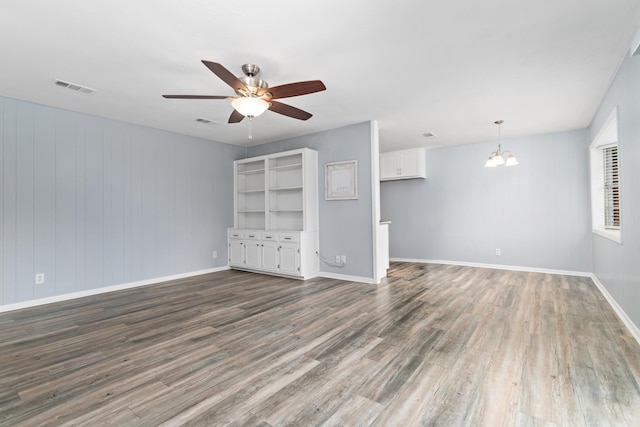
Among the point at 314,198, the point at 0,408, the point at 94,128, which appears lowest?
the point at 0,408

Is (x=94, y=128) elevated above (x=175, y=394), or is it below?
above

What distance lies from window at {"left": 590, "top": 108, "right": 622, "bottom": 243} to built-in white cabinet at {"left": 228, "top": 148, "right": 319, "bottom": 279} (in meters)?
4.06

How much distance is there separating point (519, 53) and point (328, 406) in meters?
3.20

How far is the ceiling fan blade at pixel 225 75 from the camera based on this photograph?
217 centimetres

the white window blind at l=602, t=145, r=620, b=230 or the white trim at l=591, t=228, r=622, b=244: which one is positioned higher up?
the white window blind at l=602, t=145, r=620, b=230

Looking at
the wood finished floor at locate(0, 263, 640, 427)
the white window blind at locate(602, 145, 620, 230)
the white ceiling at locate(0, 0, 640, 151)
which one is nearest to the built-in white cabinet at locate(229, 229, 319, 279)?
the wood finished floor at locate(0, 263, 640, 427)

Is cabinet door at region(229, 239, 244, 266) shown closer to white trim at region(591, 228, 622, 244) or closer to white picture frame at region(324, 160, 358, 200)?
white picture frame at region(324, 160, 358, 200)

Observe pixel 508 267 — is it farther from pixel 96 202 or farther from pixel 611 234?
pixel 96 202

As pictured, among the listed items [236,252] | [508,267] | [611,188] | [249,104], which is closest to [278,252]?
[236,252]

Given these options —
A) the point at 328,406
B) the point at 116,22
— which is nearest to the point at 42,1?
the point at 116,22

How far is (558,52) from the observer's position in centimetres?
267

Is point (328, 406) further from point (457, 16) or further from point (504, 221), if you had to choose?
point (504, 221)

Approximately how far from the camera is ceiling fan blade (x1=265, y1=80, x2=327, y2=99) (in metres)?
2.52

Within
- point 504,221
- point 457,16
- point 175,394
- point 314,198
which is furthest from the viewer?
point 504,221
